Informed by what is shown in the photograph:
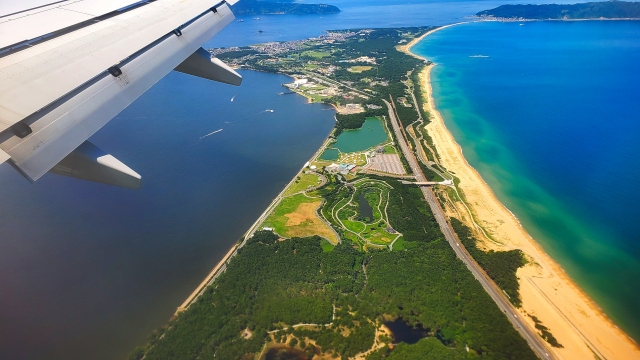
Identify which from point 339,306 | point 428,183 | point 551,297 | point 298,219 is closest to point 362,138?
point 428,183

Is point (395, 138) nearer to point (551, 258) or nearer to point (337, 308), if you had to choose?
point (551, 258)

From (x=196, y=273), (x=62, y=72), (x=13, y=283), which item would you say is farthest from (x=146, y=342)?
(x=62, y=72)

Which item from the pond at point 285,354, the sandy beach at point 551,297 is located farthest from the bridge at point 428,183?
the pond at point 285,354

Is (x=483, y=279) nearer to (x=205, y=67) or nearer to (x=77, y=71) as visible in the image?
A: (x=205, y=67)

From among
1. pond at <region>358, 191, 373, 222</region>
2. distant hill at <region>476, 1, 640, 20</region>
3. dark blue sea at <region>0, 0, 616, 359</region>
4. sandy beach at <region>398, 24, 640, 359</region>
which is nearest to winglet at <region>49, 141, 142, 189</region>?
dark blue sea at <region>0, 0, 616, 359</region>

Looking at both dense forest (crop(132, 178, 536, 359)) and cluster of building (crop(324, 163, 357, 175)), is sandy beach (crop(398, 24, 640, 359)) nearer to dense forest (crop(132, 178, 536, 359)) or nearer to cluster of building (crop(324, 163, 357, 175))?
dense forest (crop(132, 178, 536, 359))

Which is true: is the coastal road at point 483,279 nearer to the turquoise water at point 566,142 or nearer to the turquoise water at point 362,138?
the turquoise water at point 566,142
